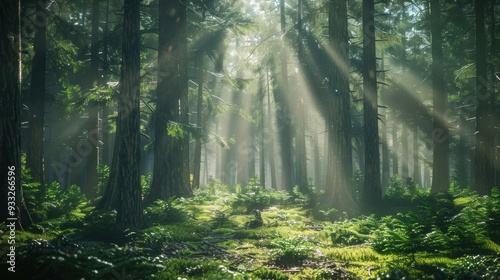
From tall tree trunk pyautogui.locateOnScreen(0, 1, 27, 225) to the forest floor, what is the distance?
0.68 metres

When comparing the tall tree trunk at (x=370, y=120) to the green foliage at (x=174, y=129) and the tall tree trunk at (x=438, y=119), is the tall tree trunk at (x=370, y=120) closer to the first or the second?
the tall tree trunk at (x=438, y=119)

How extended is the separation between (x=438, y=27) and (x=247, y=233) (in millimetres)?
13755

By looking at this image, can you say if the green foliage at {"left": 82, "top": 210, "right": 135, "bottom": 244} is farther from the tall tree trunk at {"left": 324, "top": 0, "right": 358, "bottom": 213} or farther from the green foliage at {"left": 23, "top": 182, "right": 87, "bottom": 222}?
the tall tree trunk at {"left": 324, "top": 0, "right": 358, "bottom": 213}

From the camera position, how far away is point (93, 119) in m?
17.1

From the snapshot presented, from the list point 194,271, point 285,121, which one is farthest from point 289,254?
point 285,121

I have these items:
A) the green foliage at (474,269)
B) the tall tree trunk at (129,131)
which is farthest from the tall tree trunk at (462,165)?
the tall tree trunk at (129,131)

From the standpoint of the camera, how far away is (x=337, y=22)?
12.4 m

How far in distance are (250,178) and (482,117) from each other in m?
9.41

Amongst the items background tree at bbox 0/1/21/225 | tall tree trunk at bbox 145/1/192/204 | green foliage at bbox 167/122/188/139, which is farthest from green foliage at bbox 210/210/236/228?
background tree at bbox 0/1/21/225

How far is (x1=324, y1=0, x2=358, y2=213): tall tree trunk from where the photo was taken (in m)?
12.1

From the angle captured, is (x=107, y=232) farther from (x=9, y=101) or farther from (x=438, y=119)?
(x=438, y=119)

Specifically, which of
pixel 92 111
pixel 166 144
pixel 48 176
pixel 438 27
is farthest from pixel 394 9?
pixel 48 176

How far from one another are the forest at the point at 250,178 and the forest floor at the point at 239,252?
0.11ft

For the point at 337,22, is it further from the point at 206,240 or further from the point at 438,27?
the point at 206,240
